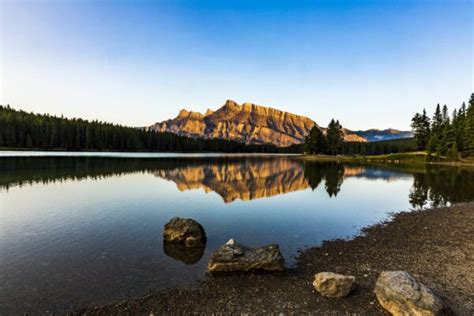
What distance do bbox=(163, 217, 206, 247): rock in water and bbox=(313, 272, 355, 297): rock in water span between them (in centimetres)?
882

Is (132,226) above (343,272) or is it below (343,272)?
below

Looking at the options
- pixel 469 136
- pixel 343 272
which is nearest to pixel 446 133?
pixel 469 136

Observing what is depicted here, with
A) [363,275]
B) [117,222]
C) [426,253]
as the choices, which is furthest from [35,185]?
[426,253]

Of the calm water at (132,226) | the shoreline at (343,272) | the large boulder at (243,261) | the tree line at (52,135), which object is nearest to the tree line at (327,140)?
the calm water at (132,226)

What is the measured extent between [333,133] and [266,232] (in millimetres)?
139710

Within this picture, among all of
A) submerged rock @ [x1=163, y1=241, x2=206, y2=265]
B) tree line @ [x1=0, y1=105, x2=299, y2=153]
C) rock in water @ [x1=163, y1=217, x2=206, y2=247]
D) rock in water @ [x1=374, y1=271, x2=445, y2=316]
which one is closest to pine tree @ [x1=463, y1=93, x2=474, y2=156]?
rock in water @ [x1=374, y1=271, x2=445, y2=316]

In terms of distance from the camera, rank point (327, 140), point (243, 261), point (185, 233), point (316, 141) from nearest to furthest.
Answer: point (243, 261), point (185, 233), point (327, 140), point (316, 141)

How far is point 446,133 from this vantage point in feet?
334

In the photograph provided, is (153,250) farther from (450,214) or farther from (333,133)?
(333,133)

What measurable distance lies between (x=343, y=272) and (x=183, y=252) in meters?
9.31

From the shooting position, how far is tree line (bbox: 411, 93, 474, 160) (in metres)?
96.7

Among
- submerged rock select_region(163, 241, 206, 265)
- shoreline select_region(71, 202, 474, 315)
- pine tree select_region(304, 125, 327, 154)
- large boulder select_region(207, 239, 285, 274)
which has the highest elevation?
pine tree select_region(304, 125, 327, 154)

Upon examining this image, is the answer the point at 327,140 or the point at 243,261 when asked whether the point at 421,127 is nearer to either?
the point at 327,140

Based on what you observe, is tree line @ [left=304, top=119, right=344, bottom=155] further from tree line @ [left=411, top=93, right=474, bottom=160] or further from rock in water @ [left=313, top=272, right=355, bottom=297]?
rock in water @ [left=313, top=272, right=355, bottom=297]
